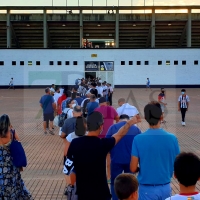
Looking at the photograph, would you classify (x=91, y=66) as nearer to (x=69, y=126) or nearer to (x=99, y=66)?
(x=99, y=66)

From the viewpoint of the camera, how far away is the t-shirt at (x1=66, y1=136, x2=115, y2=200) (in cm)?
461

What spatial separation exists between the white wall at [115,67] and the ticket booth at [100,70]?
1.53 ft

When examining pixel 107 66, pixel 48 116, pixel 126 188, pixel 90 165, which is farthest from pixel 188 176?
pixel 107 66

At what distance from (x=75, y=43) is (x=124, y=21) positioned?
935 cm

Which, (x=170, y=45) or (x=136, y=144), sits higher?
(x=170, y=45)

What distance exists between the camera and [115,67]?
50344mm

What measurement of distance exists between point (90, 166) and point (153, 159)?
2.57 ft

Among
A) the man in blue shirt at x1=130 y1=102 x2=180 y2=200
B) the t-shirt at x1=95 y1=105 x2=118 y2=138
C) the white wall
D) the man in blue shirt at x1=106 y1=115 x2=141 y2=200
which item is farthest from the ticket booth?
the man in blue shirt at x1=130 y1=102 x2=180 y2=200

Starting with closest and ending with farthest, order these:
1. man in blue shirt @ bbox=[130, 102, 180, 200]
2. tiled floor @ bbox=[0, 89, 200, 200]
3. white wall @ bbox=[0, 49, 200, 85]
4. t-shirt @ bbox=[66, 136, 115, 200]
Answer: t-shirt @ bbox=[66, 136, 115, 200]
man in blue shirt @ bbox=[130, 102, 180, 200]
tiled floor @ bbox=[0, 89, 200, 200]
white wall @ bbox=[0, 49, 200, 85]

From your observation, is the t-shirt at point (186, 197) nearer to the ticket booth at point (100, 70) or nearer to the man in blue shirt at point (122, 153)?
the man in blue shirt at point (122, 153)

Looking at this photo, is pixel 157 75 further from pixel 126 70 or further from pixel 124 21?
pixel 124 21

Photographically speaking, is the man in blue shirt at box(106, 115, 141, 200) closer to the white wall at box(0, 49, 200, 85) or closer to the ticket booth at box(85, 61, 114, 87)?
the white wall at box(0, 49, 200, 85)

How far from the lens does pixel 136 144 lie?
15.7 ft

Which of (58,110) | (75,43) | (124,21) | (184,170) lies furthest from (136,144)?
(75,43)
